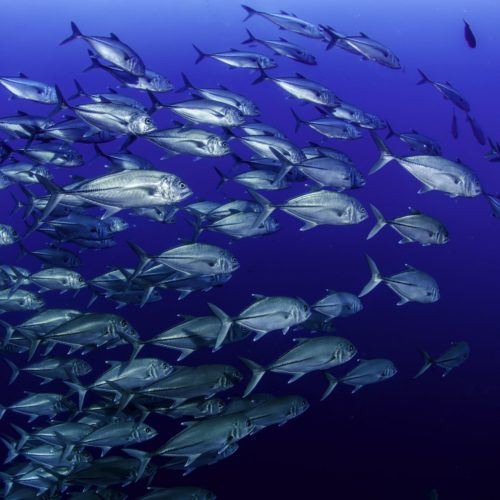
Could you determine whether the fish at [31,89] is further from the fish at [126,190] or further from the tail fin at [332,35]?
the tail fin at [332,35]

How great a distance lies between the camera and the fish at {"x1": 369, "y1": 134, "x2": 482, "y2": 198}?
4566 millimetres

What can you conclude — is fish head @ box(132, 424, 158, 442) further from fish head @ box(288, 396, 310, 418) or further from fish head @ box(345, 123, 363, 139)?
fish head @ box(345, 123, 363, 139)

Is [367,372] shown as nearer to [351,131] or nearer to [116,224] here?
[351,131]

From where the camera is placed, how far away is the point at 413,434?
8102 millimetres

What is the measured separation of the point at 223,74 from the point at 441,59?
39.1 m

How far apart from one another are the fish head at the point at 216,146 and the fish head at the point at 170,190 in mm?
828

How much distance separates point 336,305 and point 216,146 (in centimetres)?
203

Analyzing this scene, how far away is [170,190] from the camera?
149 inches

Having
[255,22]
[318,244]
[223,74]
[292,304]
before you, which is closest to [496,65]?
[255,22]

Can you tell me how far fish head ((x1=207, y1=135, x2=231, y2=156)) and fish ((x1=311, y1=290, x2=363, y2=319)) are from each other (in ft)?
5.74

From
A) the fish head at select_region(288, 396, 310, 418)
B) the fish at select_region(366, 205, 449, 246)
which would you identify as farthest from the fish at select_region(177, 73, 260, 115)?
the fish head at select_region(288, 396, 310, 418)

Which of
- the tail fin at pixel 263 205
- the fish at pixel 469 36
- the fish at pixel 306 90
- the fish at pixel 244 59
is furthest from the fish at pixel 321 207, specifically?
the fish at pixel 469 36

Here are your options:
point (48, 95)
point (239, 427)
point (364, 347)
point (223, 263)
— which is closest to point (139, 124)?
point (223, 263)

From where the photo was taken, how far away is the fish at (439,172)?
4566 millimetres
